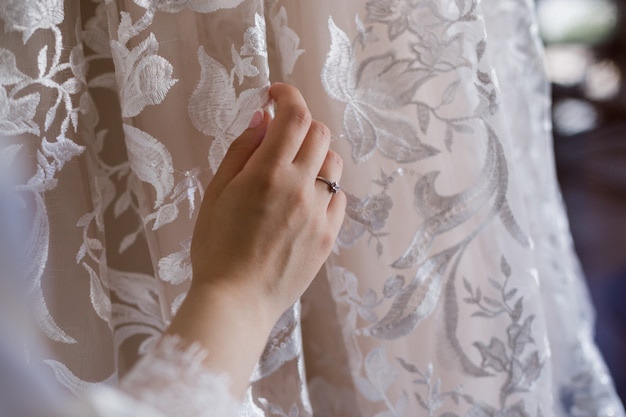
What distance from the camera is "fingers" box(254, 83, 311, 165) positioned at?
0.46 meters

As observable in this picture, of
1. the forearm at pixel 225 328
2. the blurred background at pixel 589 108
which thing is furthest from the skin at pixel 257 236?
the blurred background at pixel 589 108

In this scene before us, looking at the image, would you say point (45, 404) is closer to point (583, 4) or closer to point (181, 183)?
point (181, 183)

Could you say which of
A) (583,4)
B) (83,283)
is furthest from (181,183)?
(583,4)

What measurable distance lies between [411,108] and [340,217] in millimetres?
131

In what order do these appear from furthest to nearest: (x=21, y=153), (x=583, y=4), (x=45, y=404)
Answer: (x=583, y=4) → (x=21, y=153) → (x=45, y=404)

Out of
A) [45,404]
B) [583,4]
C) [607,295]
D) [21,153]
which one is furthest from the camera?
[583,4]

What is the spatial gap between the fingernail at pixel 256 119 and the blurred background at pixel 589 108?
102 cm

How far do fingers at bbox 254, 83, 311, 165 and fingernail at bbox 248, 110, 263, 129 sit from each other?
0.04 ft

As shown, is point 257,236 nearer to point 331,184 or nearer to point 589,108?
point 331,184

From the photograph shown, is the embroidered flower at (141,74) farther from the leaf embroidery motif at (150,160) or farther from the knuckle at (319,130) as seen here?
the knuckle at (319,130)

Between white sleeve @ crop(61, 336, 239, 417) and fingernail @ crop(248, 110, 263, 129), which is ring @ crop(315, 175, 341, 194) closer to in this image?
fingernail @ crop(248, 110, 263, 129)

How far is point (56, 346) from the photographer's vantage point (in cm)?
54

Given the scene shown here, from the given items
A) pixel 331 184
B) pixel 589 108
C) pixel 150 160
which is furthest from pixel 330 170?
pixel 589 108

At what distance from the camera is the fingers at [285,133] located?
0.46 metres
